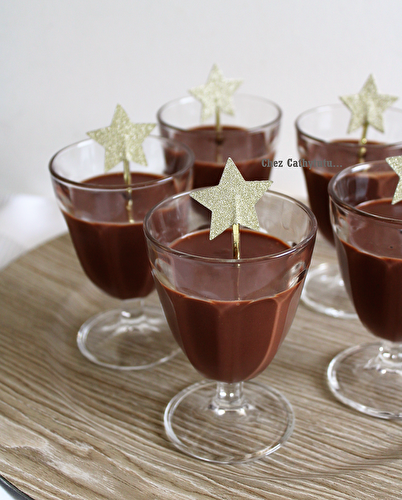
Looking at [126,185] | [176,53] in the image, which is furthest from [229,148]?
[176,53]

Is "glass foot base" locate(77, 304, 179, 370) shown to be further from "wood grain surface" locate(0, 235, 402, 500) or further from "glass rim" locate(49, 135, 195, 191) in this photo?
"glass rim" locate(49, 135, 195, 191)

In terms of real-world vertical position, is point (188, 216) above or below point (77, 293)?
above

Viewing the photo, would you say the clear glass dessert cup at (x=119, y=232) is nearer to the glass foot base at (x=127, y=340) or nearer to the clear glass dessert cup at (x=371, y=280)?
the glass foot base at (x=127, y=340)

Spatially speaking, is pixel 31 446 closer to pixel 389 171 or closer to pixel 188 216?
pixel 188 216

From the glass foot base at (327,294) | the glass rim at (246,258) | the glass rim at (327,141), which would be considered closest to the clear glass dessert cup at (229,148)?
the glass rim at (327,141)

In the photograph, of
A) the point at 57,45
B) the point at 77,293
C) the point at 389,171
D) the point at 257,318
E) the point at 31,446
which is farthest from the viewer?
the point at 57,45

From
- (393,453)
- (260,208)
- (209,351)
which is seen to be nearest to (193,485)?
(209,351)

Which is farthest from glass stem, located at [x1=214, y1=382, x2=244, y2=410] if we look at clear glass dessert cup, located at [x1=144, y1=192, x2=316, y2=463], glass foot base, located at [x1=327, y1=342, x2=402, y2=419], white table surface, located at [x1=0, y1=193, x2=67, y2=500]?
white table surface, located at [x1=0, y1=193, x2=67, y2=500]
